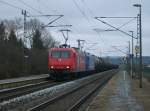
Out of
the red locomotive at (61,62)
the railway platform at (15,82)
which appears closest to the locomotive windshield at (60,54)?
the red locomotive at (61,62)

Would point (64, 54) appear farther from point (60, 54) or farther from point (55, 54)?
point (55, 54)

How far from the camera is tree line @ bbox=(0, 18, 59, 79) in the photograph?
6059 centimetres

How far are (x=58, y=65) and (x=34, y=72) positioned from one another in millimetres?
27005

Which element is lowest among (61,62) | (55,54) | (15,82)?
(15,82)

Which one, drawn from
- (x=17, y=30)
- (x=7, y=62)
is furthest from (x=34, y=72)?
(x=17, y=30)

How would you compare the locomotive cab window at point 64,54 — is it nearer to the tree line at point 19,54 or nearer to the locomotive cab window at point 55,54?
the locomotive cab window at point 55,54

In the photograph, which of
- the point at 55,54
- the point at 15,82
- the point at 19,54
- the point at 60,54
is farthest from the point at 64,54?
the point at 19,54

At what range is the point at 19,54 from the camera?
65812mm

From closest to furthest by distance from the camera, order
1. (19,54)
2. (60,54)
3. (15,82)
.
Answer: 1. (15,82)
2. (60,54)
3. (19,54)

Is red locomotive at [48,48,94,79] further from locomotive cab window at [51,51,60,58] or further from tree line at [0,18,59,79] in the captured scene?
tree line at [0,18,59,79]

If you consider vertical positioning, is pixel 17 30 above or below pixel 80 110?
above

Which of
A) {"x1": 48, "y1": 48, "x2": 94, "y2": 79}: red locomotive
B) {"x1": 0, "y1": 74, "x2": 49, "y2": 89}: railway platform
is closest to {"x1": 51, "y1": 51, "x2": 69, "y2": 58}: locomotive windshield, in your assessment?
{"x1": 48, "y1": 48, "x2": 94, "y2": 79}: red locomotive

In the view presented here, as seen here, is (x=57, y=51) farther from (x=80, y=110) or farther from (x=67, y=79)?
(x=80, y=110)

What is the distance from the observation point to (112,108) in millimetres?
19125
